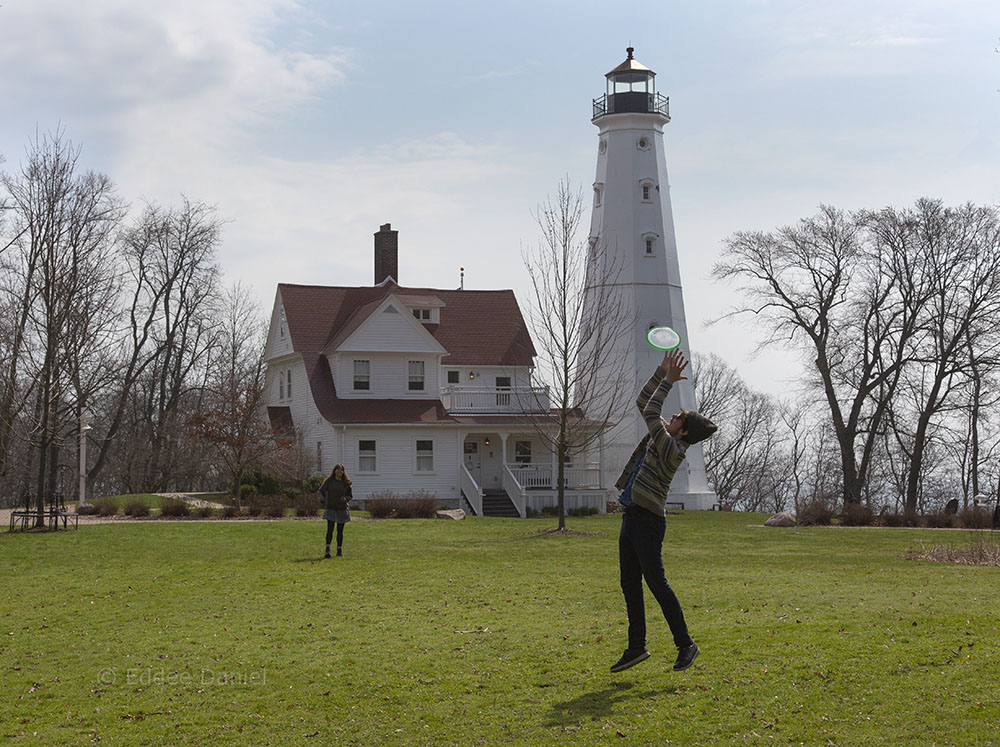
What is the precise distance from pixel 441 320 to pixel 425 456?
24.8 feet

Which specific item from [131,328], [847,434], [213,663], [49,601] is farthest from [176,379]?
[213,663]

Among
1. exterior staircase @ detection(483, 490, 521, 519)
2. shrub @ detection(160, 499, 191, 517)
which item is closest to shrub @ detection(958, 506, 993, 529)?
exterior staircase @ detection(483, 490, 521, 519)

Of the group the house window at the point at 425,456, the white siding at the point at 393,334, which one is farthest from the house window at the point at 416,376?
the house window at the point at 425,456

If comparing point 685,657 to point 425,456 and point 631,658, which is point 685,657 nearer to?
point 631,658

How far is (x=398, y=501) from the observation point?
33562mm

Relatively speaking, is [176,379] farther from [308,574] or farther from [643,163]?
[308,574]

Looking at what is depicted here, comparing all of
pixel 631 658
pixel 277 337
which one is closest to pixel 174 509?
pixel 277 337

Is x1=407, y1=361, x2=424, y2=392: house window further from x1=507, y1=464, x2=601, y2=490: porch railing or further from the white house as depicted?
x1=507, y1=464, x2=601, y2=490: porch railing

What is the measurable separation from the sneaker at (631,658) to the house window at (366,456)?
32.3 metres

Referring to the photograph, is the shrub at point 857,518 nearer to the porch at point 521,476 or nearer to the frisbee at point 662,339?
the porch at point 521,476

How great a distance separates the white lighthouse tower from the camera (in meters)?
45.5

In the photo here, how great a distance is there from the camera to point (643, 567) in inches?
356

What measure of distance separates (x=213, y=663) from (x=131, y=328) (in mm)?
43912

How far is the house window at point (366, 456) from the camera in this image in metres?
41.2
